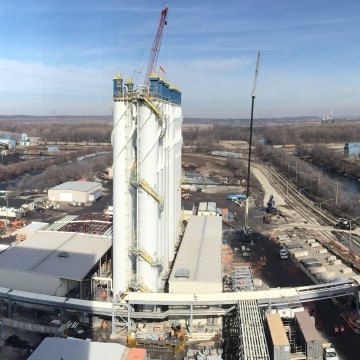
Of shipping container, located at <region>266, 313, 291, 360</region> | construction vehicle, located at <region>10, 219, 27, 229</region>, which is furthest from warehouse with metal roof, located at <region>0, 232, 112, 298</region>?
construction vehicle, located at <region>10, 219, 27, 229</region>

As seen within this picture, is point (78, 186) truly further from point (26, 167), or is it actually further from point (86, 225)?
point (26, 167)

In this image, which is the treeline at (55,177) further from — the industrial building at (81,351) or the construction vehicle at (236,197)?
the industrial building at (81,351)

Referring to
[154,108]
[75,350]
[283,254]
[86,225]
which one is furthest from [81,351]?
[283,254]

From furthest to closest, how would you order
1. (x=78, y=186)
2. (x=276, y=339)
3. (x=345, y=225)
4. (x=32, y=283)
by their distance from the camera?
(x=78, y=186)
(x=345, y=225)
(x=32, y=283)
(x=276, y=339)

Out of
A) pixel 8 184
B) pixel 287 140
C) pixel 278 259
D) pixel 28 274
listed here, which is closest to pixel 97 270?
pixel 28 274

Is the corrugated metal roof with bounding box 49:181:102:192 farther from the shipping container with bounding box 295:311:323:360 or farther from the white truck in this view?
the white truck
